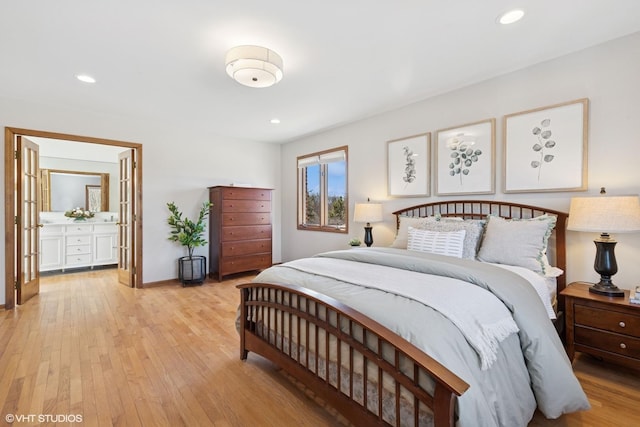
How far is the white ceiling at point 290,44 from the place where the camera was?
6.32 ft

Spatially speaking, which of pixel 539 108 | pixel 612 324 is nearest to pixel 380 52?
pixel 539 108

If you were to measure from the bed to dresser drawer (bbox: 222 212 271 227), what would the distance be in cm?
254

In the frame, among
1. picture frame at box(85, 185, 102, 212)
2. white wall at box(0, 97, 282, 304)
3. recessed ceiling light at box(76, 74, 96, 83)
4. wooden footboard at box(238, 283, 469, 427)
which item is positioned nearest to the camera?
wooden footboard at box(238, 283, 469, 427)

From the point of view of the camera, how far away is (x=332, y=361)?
1594mm

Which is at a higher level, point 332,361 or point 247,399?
point 332,361

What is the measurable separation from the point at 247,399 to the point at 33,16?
2.83 m

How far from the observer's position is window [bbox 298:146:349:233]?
4637mm

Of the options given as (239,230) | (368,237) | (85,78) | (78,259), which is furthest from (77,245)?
(368,237)

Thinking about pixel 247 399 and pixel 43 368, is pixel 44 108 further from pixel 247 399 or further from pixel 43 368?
pixel 247 399

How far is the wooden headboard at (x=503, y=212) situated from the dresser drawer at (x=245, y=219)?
2.33 metres

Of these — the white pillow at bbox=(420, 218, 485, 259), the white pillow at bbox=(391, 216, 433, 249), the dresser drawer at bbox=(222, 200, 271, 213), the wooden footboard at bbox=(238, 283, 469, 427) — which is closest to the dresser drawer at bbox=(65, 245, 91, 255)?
the dresser drawer at bbox=(222, 200, 271, 213)

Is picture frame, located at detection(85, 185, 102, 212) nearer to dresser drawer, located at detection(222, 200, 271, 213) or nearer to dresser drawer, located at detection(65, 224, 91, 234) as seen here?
dresser drawer, located at detection(65, 224, 91, 234)

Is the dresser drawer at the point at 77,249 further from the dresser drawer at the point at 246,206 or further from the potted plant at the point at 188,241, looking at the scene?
the dresser drawer at the point at 246,206

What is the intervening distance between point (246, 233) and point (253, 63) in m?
3.09
